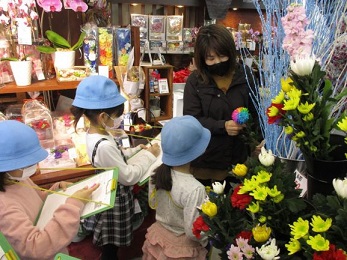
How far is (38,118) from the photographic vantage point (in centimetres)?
206

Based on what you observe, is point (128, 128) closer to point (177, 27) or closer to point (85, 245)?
point (85, 245)

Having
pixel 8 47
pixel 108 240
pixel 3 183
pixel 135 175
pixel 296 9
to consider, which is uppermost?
pixel 296 9

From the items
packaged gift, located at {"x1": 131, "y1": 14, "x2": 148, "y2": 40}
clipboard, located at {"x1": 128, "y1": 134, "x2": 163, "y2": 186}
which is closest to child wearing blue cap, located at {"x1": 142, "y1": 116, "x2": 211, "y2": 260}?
clipboard, located at {"x1": 128, "y1": 134, "x2": 163, "y2": 186}

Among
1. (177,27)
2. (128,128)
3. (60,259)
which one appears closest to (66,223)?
(60,259)

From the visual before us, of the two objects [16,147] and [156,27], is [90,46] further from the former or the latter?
[156,27]

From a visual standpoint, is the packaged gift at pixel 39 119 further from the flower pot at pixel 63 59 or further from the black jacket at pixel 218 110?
the black jacket at pixel 218 110

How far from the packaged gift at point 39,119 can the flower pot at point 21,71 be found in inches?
7.5

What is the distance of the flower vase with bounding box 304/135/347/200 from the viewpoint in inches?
31.8

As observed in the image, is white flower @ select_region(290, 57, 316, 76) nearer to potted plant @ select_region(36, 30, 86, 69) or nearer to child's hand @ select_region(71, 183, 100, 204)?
child's hand @ select_region(71, 183, 100, 204)

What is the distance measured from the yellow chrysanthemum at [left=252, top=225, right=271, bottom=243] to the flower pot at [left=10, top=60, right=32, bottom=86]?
1627 millimetres

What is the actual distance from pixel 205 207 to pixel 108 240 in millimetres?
1097

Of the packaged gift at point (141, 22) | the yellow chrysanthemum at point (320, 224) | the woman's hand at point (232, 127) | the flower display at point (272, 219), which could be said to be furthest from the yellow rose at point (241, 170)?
the packaged gift at point (141, 22)

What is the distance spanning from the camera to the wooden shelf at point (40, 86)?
73.7 inches

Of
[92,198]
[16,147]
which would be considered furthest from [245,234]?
[16,147]
